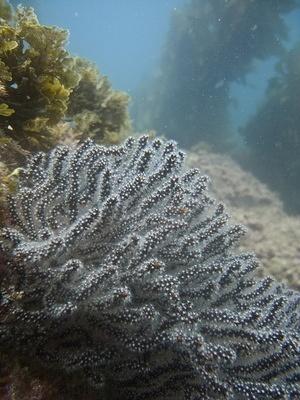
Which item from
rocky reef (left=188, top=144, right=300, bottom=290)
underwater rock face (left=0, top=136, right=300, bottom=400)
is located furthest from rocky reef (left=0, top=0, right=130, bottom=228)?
rocky reef (left=188, top=144, right=300, bottom=290)

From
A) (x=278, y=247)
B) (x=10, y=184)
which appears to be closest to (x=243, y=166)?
(x=278, y=247)

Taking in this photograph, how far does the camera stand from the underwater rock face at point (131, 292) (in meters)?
2.20

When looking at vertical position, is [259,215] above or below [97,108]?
above

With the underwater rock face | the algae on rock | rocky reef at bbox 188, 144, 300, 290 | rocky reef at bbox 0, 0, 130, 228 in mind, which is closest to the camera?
the underwater rock face

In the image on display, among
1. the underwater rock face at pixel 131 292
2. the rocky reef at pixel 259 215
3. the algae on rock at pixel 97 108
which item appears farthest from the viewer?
the rocky reef at pixel 259 215

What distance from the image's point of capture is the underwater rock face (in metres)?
2.20

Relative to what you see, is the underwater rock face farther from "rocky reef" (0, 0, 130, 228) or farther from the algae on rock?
the algae on rock

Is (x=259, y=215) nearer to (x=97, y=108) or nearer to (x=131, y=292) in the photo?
(x=97, y=108)

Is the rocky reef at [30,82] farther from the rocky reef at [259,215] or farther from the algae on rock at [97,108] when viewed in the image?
the rocky reef at [259,215]

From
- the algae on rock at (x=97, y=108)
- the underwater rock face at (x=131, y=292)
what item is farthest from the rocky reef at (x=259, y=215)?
the underwater rock face at (x=131, y=292)

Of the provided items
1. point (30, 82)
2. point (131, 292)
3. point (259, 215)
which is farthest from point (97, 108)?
point (259, 215)

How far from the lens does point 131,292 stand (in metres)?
2.32

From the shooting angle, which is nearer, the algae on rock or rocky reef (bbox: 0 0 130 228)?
rocky reef (bbox: 0 0 130 228)

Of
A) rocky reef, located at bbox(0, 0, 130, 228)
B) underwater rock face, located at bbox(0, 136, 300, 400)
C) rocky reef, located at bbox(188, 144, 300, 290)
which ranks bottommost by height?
underwater rock face, located at bbox(0, 136, 300, 400)
